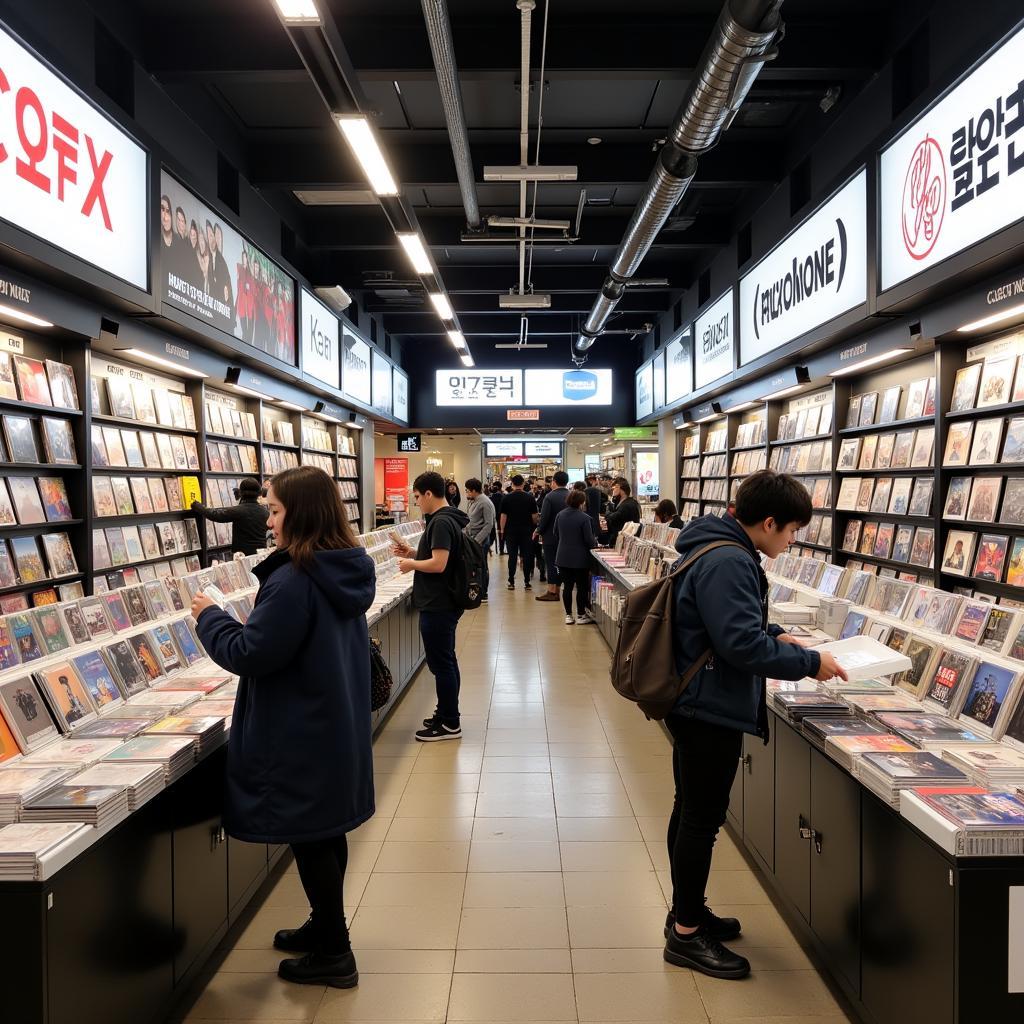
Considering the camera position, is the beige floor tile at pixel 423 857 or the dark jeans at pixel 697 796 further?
the beige floor tile at pixel 423 857

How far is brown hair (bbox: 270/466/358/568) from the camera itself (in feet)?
7.16

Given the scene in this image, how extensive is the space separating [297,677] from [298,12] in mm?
3016

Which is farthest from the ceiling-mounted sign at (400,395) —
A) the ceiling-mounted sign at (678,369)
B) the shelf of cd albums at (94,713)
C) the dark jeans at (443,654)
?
the shelf of cd albums at (94,713)

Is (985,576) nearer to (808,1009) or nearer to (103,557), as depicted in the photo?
(808,1009)

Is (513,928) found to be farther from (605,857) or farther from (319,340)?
(319,340)

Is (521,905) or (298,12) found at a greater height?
(298,12)

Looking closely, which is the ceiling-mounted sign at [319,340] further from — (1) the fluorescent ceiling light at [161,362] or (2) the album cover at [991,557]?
(2) the album cover at [991,557]

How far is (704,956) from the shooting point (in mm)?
2469

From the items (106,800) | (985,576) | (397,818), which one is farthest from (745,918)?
(985,576)

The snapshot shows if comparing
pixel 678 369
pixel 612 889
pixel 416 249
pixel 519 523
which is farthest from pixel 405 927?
pixel 678 369

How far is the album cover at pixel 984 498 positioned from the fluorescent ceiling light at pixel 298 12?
171 inches

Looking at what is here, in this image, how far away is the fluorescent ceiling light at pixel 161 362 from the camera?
5.44m

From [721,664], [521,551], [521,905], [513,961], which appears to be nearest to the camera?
[721,664]

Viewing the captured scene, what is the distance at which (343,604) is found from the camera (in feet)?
7.20
